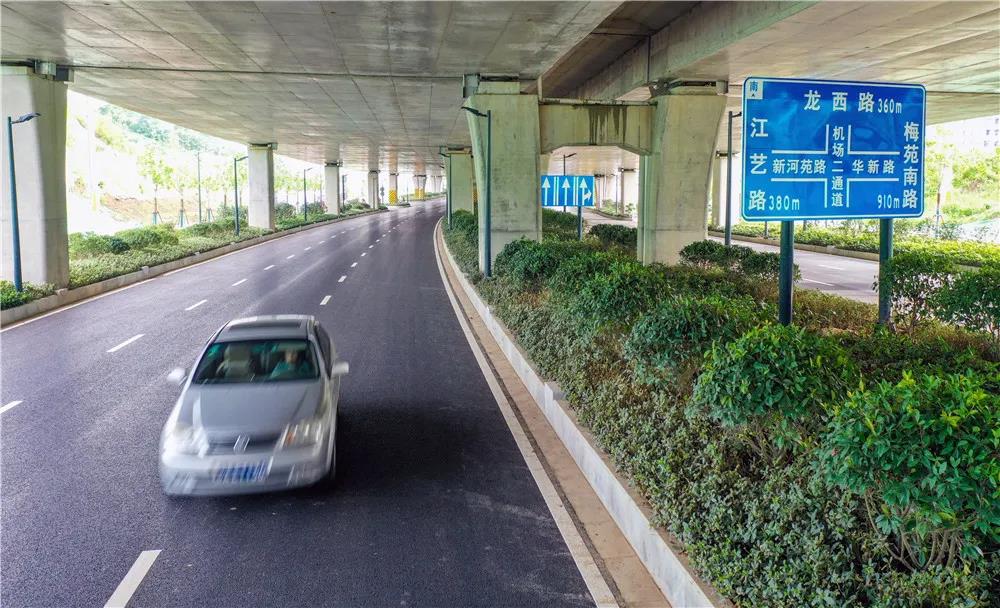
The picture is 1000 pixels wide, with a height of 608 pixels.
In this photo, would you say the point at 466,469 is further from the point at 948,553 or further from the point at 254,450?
the point at 948,553

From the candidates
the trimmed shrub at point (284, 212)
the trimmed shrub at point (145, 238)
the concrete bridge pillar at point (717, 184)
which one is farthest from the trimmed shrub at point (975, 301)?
the trimmed shrub at point (284, 212)

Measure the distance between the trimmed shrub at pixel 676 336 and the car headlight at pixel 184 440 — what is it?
449 cm

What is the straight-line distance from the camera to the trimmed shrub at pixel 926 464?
420 centimetres

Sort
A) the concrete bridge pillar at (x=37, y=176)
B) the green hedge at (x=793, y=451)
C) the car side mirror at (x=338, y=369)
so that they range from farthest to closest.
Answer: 1. the concrete bridge pillar at (x=37, y=176)
2. the car side mirror at (x=338, y=369)
3. the green hedge at (x=793, y=451)

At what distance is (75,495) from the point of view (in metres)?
8.01

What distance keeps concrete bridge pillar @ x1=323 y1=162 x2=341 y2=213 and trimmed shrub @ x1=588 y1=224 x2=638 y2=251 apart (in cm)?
4498

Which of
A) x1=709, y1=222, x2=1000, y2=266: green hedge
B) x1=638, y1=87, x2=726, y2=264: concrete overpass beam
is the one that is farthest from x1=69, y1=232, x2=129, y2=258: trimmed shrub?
x1=709, y1=222, x2=1000, y2=266: green hedge

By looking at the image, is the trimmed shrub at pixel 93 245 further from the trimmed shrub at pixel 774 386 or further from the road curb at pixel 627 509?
the trimmed shrub at pixel 774 386

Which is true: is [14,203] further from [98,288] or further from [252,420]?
[252,420]

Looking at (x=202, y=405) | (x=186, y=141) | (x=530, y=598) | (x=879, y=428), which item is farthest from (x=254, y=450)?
(x=186, y=141)

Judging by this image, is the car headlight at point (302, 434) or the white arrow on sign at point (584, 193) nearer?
the car headlight at point (302, 434)

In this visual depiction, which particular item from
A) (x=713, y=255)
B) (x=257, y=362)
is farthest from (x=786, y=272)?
(x=713, y=255)

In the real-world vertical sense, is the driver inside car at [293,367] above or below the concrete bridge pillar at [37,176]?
below

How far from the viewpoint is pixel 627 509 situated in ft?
22.8
